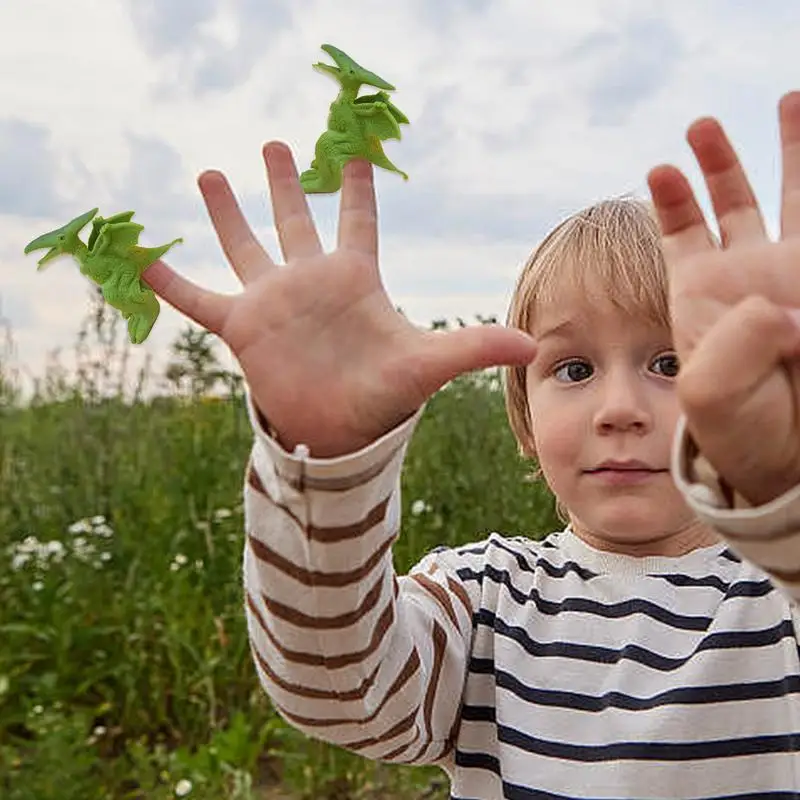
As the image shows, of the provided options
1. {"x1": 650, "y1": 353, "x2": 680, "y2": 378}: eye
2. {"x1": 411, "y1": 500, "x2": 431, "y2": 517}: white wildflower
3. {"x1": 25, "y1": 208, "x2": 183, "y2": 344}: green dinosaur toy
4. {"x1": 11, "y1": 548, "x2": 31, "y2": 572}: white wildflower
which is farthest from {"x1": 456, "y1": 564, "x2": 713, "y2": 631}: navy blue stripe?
{"x1": 11, "y1": 548, "x2": 31, "y2": 572}: white wildflower

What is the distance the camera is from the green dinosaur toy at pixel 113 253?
4.07ft

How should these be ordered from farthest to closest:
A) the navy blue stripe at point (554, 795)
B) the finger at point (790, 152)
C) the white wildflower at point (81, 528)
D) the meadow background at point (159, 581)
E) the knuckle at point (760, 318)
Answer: the white wildflower at point (81, 528), the meadow background at point (159, 581), the navy blue stripe at point (554, 795), the finger at point (790, 152), the knuckle at point (760, 318)

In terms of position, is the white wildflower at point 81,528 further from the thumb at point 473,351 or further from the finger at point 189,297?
the thumb at point 473,351

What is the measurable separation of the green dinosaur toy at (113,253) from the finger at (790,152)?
510 millimetres

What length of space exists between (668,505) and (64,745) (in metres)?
1.64

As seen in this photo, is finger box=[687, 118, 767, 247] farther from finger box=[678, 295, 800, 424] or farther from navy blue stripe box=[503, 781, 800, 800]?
navy blue stripe box=[503, 781, 800, 800]

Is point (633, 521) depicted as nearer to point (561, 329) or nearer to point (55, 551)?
point (561, 329)

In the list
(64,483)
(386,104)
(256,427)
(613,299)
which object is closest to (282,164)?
(386,104)

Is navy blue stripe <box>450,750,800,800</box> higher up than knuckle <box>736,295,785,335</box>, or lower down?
lower down

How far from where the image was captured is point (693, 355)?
37.6 inches

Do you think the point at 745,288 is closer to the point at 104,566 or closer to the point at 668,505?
the point at 668,505

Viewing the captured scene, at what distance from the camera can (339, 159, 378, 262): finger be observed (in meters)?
1.21

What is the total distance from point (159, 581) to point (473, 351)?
7.70 ft

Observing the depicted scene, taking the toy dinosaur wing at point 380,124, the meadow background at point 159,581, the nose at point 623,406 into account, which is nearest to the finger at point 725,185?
the toy dinosaur wing at point 380,124
